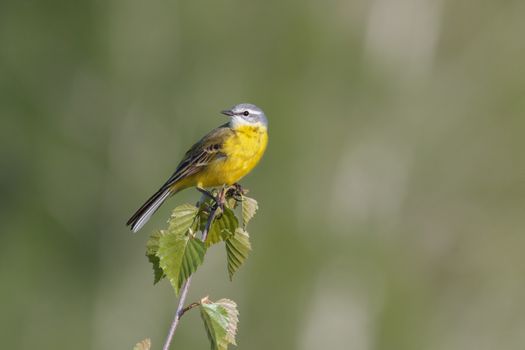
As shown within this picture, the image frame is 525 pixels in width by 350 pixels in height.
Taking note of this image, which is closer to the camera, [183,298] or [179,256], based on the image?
[183,298]

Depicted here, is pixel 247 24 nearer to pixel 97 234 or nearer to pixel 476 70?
pixel 97 234

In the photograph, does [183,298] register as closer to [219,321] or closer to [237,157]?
[219,321]

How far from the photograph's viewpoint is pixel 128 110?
1523cm

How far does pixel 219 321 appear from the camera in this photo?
8.87 feet

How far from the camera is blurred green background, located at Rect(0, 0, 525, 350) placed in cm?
1488

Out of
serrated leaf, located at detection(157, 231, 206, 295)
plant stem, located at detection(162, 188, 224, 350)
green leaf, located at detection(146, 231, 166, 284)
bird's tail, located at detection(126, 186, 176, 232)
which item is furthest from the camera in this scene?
bird's tail, located at detection(126, 186, 176, 232)

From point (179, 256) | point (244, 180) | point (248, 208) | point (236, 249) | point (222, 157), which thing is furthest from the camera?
point (244, 180)

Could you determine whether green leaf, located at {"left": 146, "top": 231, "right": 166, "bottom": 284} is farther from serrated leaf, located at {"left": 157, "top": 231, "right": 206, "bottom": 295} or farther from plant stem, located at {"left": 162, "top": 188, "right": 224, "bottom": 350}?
plant stem, located at {"left": 162, "top": 188, "right": 224, "bottom": 350}

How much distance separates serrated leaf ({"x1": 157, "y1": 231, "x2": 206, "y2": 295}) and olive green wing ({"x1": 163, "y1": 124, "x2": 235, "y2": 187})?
1619mm

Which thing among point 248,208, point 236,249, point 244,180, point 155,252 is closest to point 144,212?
point 248,208

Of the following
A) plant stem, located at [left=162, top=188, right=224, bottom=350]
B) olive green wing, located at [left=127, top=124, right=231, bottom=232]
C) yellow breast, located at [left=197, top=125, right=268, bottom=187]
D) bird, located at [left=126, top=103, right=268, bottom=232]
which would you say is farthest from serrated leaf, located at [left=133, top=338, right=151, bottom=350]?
yellow breast, located at [left=197, top=125, right=268, bottom=187]

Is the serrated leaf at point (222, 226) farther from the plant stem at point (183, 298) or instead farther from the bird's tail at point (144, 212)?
the bird's tail at point (144, 212)

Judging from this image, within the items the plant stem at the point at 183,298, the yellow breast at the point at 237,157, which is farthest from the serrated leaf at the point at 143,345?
the yellow breast at the point at 237,157

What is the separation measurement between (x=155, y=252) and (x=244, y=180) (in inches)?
473
